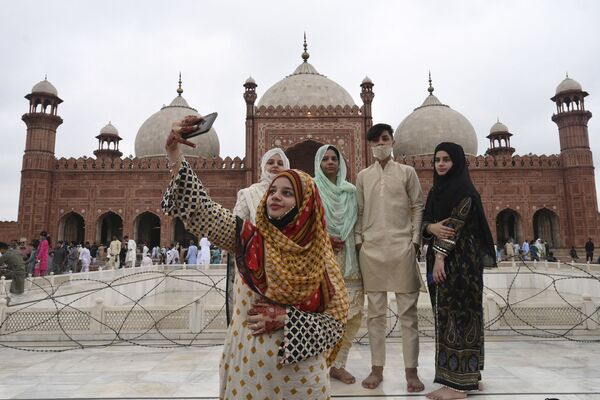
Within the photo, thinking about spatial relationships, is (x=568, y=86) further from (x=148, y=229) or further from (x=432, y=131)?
(x=148, y=229)

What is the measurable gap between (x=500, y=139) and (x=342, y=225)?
923 inches

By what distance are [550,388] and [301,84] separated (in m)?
18.4

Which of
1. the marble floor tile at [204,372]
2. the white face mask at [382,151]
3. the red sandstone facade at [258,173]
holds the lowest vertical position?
the marble floor tile at [204,372]

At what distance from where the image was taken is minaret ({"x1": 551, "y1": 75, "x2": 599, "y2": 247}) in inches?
628

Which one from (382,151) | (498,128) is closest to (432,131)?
(498,128)

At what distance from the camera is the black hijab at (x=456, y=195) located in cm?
233

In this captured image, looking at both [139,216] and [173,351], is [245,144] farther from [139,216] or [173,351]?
[173,351]

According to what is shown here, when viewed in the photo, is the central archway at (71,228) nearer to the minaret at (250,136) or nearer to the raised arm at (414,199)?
the minaret at (250,136)

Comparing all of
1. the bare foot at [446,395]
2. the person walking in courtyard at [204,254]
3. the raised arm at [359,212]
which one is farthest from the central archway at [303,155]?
the bare foot at [446,395]

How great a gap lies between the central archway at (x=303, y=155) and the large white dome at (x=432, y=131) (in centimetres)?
676

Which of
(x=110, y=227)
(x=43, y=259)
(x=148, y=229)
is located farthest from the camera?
(x=148, y=229)

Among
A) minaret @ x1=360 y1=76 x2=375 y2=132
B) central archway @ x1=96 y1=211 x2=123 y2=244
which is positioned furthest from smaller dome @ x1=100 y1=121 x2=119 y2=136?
minaret @ x1=360 y1=76 x2=375 y2=132

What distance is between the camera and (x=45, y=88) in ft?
54.7

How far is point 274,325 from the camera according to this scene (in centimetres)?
118
